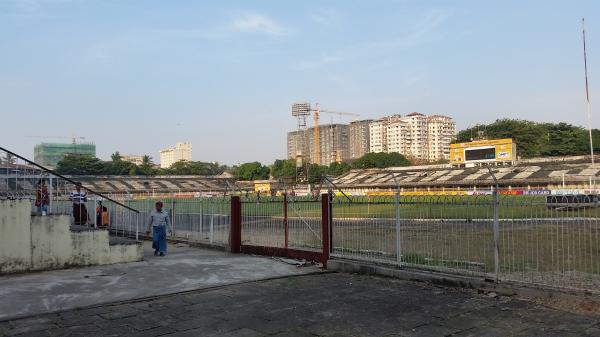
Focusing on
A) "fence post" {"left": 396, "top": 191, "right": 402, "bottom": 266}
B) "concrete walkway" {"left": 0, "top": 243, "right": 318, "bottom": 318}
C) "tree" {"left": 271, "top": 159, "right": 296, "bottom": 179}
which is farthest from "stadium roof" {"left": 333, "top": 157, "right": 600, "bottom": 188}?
"fence post" {"left": 396, "top": 191, "right": 402, "bottom": 266}

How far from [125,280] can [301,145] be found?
584ft

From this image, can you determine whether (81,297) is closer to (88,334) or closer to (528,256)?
(88,334)

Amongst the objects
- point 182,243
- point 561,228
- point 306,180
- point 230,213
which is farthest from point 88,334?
point 306,180

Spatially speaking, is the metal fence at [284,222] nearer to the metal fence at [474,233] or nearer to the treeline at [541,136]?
the metal fence at [474,233]

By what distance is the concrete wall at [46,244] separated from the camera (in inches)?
428

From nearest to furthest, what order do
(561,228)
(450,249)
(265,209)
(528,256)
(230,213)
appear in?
(561,228) → (450,249) → (528,256) → (265,209) → (230,213)

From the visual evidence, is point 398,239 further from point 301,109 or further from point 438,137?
point 438,137

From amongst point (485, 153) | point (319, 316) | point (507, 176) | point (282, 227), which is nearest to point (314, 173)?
point (485, 153)

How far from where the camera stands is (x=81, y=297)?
8438mm

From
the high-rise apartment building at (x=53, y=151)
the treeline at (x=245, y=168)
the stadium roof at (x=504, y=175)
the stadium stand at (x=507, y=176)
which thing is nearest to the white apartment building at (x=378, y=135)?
the treeline at (x=245, y=168)

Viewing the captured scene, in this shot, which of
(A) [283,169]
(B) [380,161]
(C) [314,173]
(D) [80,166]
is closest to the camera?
(B) [380,161]

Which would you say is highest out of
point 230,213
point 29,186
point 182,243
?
point 29,186

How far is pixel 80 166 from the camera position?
121 m

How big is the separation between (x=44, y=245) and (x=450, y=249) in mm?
9283
